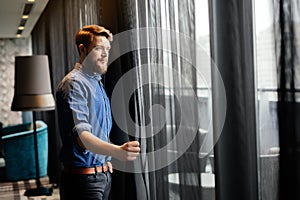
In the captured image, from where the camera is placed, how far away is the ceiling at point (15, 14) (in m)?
6.16

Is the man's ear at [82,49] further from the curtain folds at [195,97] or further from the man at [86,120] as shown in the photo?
the curtain folds at [195,97]

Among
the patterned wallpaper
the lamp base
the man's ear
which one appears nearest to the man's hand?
the man's ear

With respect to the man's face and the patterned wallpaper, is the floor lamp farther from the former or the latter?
the patterned wallpaper

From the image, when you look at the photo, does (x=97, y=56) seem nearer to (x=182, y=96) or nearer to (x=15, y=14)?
(x=182, y=96)

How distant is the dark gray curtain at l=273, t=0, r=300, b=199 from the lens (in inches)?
59.5

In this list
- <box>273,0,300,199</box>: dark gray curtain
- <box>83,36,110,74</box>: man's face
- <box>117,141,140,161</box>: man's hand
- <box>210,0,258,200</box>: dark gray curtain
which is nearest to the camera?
<box>273,0,300,199</box>: dark gray curtain

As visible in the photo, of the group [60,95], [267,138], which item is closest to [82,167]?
[60,95]

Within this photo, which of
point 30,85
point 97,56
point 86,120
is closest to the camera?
point 86,120

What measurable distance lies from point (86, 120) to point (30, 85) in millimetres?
3287

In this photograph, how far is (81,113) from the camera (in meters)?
2.27

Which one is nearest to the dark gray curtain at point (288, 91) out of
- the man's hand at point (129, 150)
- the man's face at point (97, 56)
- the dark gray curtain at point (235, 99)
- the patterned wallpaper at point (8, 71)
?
the dark gray curtain at point (235, 99)

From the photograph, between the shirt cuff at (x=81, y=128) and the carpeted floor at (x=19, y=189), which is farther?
the carpeted floor at (x=19, y=189)

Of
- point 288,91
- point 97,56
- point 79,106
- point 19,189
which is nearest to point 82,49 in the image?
point 97,56

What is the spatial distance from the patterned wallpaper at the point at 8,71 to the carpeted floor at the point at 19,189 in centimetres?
381
